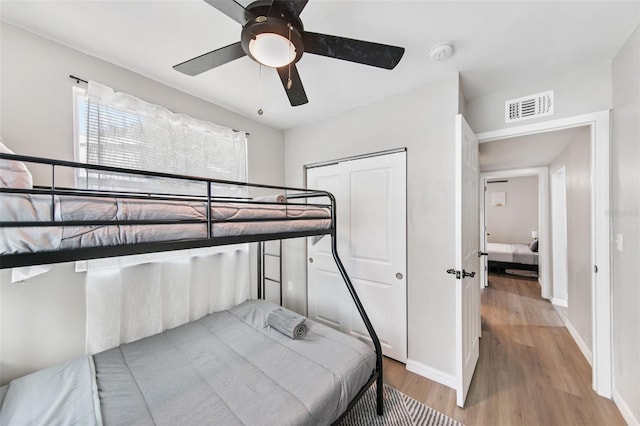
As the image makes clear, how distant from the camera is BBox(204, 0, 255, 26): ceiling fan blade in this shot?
38.2 inches

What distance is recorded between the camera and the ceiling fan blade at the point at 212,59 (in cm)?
122

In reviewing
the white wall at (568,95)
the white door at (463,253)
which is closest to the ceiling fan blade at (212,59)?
the white door at (463,253)

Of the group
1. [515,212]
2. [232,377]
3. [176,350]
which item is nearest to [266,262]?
[176,350]

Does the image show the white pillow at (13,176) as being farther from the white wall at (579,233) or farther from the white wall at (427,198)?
the white wall at (579,233)

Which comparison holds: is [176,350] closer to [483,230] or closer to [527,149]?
[483,230]

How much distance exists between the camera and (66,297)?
1539 millimetres

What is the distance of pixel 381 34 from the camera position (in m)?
1.46

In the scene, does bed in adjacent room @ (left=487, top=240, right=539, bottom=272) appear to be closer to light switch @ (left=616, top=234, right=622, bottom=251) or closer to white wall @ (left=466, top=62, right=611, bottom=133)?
light switch @ (left=616, top=234, right=622, bottom=251)

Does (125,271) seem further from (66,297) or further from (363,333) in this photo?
(363,333)

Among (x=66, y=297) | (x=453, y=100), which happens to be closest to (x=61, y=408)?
(x=66, y=297)

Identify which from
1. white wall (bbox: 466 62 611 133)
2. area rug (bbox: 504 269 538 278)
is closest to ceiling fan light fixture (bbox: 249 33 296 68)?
white wall (bbox: 466 62 611 133)

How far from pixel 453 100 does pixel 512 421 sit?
2.34 meters

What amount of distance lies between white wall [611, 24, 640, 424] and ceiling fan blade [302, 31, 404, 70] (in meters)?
1.53

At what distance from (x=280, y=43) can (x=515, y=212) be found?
754 centimetres
